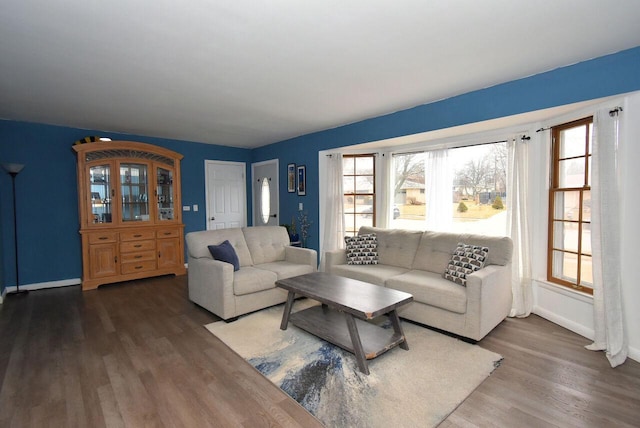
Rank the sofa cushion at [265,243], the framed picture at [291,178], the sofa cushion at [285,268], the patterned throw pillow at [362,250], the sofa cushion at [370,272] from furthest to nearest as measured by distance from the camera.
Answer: the framed picture at [291,178]
the sofa cushion at [265,243]
the patterned throw pillow at [362,250]
the sofa cushion at [285,268]
the sofa cushion at [370,272]

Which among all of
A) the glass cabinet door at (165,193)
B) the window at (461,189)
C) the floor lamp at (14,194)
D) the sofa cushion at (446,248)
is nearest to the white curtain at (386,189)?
the window at (461,189)

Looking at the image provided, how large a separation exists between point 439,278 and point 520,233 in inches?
41.5

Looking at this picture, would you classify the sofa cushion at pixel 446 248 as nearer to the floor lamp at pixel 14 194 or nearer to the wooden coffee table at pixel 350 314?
the wooden coffee table at pixel 350 314

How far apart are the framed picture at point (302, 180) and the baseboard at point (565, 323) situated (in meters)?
3.65

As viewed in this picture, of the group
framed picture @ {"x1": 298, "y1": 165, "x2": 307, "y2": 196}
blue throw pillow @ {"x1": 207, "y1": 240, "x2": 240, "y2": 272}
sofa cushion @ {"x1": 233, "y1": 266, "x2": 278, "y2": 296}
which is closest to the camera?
sofa cushion @ {"x1": 233, "y1": 266, "x2": 278, "y2": 296}

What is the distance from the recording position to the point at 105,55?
92.7 inches

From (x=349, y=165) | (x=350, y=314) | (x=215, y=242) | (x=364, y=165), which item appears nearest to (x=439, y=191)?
(x=364, y=165)

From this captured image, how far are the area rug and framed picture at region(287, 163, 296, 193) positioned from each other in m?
3.08

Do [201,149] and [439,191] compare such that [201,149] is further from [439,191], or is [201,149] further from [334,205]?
[439,191]

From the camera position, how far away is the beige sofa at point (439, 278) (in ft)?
9.02

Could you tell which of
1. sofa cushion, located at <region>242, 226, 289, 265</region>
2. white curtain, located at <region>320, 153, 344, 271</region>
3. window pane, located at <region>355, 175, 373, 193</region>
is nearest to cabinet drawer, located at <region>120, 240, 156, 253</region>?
sofa cushion, located at <region>242, 226, 289, 265</region>

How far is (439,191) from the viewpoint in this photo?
167 inches

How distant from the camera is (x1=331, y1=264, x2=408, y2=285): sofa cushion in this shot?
3377 mm

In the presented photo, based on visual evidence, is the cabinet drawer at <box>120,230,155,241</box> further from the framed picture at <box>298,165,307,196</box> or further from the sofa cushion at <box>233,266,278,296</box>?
the framed picture at <box>298,165,307,196</box>
